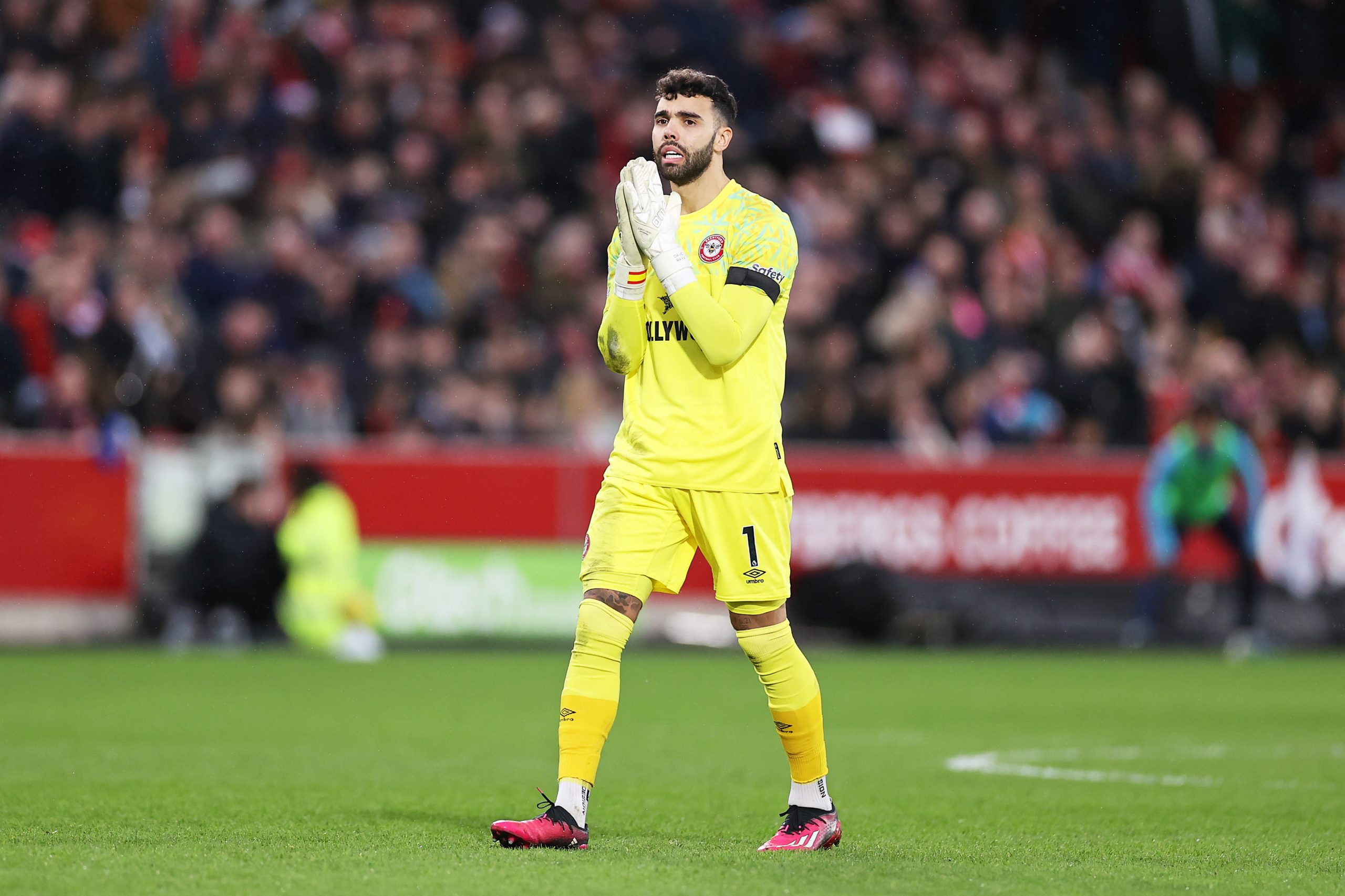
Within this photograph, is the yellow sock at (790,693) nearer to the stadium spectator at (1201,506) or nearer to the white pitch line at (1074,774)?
the white pitch line at (1074,774)

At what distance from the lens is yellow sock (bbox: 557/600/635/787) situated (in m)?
5.77

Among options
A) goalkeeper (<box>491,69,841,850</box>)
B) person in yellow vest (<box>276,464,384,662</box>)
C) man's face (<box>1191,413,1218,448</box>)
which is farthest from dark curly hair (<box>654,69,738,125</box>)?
man's face (<box>1191,413,1218,448</box>)

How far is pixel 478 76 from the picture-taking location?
62.7ft

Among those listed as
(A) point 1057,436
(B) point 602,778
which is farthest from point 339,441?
(B) point 602,778

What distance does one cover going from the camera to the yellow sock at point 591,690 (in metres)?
5.77

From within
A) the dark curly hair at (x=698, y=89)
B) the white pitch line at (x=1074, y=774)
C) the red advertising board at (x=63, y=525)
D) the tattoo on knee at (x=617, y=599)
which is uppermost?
the dark curly hair at (x=698, y=89)

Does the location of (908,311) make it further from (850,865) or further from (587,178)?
(850,865)

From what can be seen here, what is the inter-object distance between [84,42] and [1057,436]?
9.59m

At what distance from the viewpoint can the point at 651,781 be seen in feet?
25.6

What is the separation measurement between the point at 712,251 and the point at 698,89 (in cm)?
51

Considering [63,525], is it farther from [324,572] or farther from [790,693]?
[790,693]

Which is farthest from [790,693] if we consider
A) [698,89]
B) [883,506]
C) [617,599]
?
[883,506]

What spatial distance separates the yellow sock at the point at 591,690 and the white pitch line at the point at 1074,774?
286 cm

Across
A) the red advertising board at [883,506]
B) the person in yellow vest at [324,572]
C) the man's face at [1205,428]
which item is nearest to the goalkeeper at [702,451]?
the person in yellow vest at [324,572]
